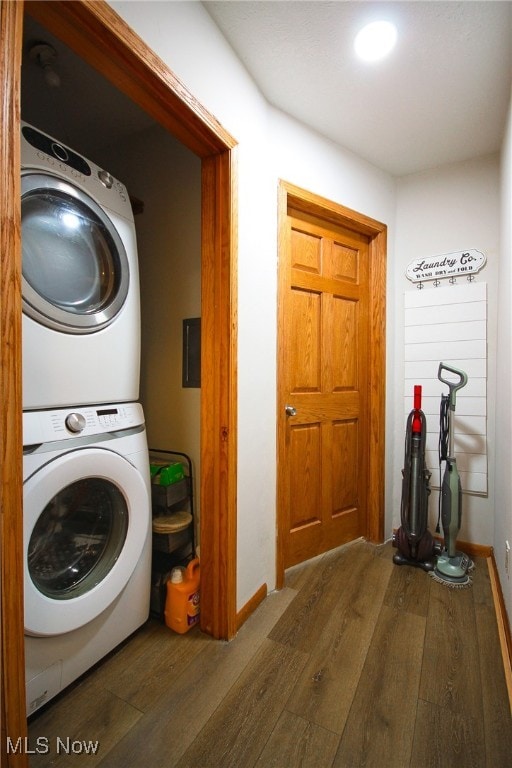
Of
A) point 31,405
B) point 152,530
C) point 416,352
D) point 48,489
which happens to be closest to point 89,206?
point 31,405

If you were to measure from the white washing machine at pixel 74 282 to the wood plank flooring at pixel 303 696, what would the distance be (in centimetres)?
102

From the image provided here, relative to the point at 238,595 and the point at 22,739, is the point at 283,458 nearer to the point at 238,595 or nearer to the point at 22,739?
the point at 238,595

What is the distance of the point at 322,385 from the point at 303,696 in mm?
1422

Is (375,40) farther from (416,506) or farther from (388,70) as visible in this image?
(416,506)

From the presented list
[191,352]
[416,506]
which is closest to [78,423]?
[191,352]

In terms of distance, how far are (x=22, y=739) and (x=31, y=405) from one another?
0.77 meters

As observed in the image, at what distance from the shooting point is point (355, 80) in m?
1.54

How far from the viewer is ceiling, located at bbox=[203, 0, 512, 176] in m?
1.24

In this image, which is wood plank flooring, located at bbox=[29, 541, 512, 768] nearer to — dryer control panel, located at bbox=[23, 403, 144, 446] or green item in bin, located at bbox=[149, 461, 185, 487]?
green item in bin, located at bbox=[149, 461, 185, 487]

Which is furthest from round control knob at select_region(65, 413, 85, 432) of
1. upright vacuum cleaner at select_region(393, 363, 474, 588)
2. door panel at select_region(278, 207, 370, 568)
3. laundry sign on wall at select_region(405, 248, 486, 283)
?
laundry sign on wall at select_region(405, 248, 486, 283)

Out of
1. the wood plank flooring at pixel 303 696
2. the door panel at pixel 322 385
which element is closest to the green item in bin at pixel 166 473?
the door panel at pixel 322 385

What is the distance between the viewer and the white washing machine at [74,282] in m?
1.02

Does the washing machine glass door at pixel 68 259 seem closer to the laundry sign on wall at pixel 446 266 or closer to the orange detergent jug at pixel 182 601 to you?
the orange detergent jug at pixel 182 601

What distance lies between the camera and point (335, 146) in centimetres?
198
